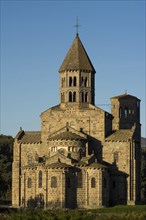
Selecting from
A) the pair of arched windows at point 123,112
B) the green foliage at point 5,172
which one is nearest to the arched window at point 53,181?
the pair of arched windows at point 123,112

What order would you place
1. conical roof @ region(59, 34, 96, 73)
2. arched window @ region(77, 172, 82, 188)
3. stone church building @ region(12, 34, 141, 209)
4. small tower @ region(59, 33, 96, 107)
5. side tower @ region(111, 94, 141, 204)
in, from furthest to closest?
1. conical roof @ region(59, 34, 96, 73)
2. small tower @ region(59, 33, 96, 107)
3. side tower @ region(111, 94, 141, 204)
4. arched window @ region(77, 172, 82, 188)
5. stone church building @ region(12, 34, 141, 209)

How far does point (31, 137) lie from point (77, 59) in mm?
12762

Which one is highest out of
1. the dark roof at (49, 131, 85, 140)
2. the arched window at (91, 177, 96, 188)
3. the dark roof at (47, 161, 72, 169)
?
the dark roof at (49, 131, 85, 140)

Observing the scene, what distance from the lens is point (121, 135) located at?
98562mm

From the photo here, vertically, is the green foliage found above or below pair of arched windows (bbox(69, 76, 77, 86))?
below

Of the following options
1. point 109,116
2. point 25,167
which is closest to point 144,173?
point 109,116

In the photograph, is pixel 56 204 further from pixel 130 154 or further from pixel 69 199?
pixel 130 154

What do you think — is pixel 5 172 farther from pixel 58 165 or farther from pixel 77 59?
pixel 58 165

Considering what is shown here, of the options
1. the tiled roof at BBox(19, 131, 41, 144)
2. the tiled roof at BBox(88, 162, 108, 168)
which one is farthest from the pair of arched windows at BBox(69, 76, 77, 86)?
the tiled roof at BBox(88, 162, 108, 168)

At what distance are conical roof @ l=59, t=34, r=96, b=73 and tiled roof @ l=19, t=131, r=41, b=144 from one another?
973 centimetres

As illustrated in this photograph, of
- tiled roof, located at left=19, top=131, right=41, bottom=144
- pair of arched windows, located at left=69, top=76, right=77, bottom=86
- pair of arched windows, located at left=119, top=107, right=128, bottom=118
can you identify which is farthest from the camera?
pair of arched windows, located at left=119, top=107, right=128, bottom=118

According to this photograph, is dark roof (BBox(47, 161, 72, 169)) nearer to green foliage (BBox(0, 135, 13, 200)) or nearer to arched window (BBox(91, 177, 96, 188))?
arched window (BBox(91, 177, 96, 188))

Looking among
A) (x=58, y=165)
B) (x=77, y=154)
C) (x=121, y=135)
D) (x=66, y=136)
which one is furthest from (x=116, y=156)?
(x=58, y=165)

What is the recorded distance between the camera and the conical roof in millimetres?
102062
